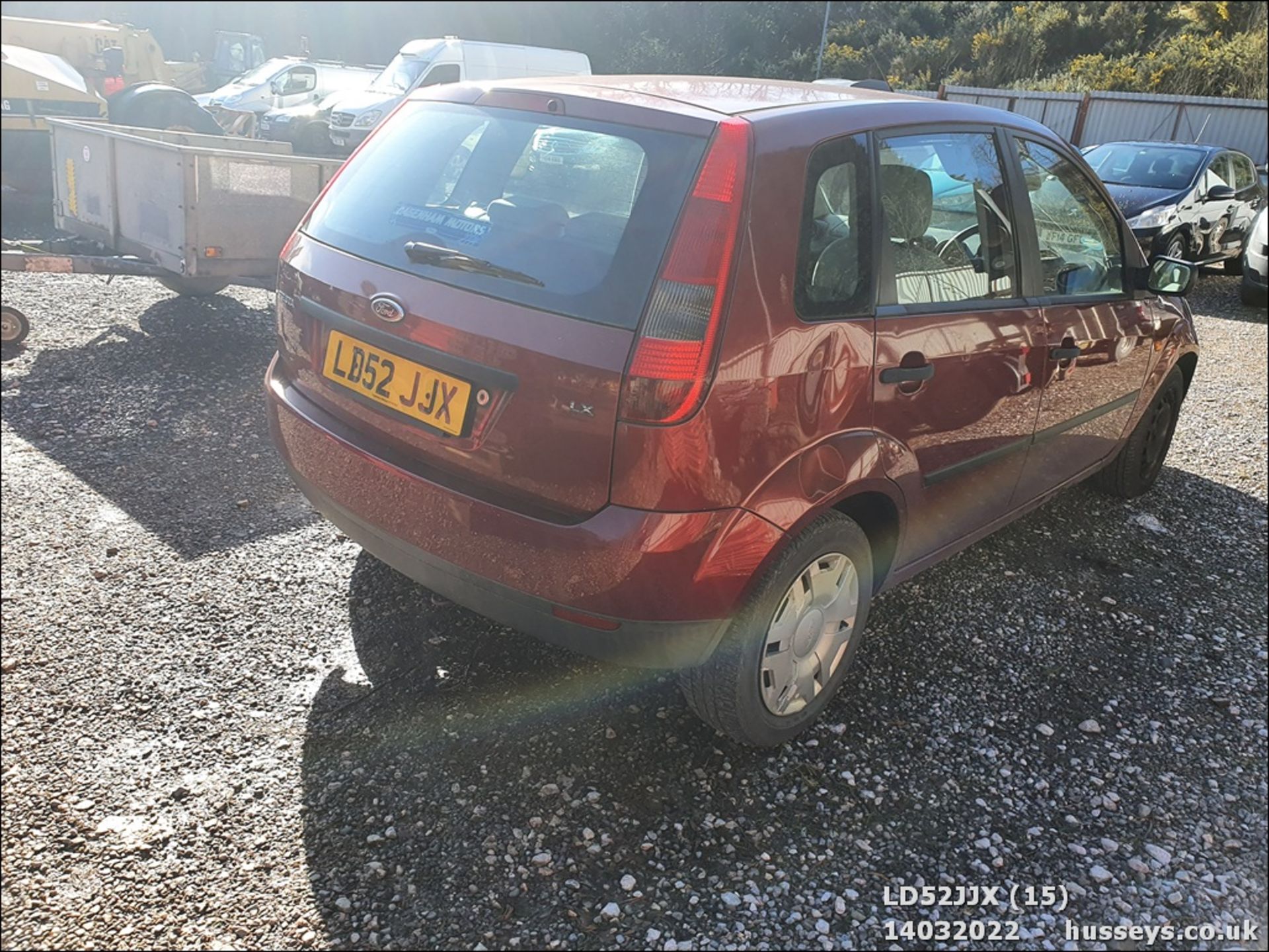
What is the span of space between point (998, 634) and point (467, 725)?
76.7 inches

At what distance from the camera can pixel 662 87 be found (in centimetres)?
265

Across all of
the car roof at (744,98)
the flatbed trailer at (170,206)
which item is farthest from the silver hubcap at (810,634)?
the flatbed trailer at (170,206)

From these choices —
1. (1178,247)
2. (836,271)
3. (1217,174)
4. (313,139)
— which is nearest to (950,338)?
(836,271)

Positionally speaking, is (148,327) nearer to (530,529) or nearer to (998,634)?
(530,529)

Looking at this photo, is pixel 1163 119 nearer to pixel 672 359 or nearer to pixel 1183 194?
pixel 1183 194

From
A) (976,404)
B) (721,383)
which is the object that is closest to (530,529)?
(721,383)

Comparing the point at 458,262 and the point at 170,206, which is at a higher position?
the point at 458,262

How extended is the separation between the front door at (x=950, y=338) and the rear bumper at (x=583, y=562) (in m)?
0.67

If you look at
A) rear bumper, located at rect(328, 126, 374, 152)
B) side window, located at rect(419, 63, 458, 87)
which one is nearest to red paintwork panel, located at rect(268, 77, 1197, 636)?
rear bumper, located at rect(328, 126, 374, 152)

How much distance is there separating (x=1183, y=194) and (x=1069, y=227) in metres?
8.52

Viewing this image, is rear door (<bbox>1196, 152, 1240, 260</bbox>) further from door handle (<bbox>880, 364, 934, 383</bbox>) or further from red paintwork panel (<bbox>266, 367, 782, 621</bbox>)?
red paintwork panel (<bbox>266, 367, 782, 621</bbox>)

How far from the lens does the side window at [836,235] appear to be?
2.36 meters

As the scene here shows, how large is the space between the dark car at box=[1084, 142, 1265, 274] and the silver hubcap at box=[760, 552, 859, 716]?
29.3ft

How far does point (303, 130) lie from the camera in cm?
1362
